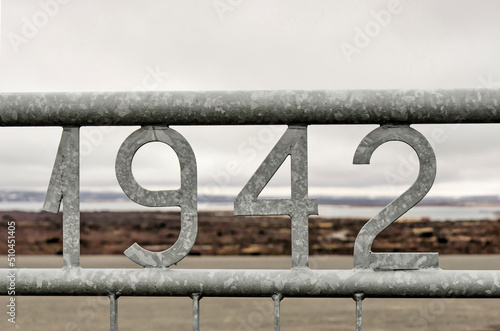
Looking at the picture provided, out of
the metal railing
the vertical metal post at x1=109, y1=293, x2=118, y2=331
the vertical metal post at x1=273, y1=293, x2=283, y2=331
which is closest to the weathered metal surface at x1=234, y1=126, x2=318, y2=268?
the metal railing

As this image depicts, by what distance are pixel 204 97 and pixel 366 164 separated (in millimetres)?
648

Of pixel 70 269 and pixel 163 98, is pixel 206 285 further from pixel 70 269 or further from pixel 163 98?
pixel 163 98

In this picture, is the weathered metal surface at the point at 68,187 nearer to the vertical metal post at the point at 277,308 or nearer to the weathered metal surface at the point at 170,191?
the weathered metal surface at the point at 170,191

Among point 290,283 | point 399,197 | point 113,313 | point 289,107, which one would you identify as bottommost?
point 113,313

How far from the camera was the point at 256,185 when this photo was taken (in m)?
2.08

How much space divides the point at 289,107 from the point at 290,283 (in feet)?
2.11

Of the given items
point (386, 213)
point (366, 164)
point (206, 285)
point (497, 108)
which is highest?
point (497, 108)

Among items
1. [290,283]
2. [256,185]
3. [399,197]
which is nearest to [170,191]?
[256,185]

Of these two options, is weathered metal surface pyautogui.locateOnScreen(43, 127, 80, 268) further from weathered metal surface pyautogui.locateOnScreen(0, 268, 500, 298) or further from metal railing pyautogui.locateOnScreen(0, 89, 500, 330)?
weathered metal surface pyautogui.locateOnScreen(0, 268, 500, 298)

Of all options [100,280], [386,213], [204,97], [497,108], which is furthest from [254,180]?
[497,108]

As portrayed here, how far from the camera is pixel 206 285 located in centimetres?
207

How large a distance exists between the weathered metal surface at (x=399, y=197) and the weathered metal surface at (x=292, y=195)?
20cm

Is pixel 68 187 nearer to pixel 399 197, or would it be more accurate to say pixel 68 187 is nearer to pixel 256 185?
pixel 256 185

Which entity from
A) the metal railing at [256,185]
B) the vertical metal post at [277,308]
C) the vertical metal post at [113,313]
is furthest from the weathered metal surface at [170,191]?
the vertical metal post at [277,308]
